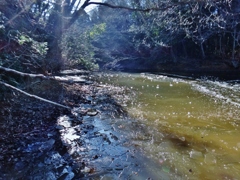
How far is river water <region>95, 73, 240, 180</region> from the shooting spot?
2223 millimetres

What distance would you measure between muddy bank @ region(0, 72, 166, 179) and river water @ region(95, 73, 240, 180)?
298 millimetres

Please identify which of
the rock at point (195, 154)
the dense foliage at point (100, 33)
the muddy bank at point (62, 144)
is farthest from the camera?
the dense foliage at point (100, 33)

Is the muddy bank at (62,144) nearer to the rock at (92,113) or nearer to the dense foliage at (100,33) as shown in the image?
the rock at (92,113)

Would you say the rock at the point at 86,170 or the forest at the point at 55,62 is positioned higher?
the forest at the point at 55,62

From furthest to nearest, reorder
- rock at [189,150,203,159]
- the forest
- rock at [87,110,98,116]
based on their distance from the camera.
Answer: rock at [87,110,98,116] < the forest < rock at [189,150,203,159]

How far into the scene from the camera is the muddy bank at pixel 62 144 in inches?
82.6

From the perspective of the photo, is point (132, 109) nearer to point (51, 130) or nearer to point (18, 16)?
point (51, 130)

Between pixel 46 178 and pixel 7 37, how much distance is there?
361 centimetres

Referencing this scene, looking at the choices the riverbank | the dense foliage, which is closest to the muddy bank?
the riverbank

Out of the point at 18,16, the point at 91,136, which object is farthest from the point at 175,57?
the point at 91,136

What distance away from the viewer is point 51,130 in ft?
10.3

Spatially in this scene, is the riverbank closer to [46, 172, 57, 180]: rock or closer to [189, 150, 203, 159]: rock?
[46, 172, 57, 180]: rock

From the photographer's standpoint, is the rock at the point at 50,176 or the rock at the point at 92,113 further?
the rock at the point at 92,113

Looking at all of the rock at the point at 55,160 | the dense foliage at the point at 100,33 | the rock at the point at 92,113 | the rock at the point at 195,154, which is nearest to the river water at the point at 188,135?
the rock at the point at 195,154
